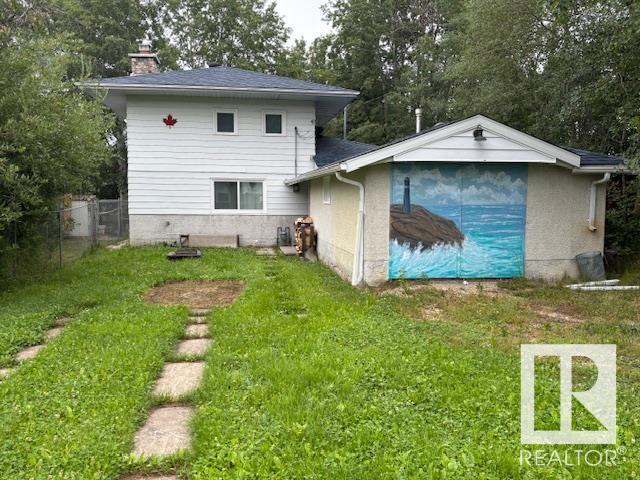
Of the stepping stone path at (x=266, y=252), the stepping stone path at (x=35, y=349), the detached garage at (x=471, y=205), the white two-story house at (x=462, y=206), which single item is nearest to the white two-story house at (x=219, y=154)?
the stepping stone path at (x=266, y=252)

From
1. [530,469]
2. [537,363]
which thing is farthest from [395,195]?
[530,469]

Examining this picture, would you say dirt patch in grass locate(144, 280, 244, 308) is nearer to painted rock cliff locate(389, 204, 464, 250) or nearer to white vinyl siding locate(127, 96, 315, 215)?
painted rock cliff locate(389, 204, 464, 250)

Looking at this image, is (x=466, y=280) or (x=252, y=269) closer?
(x=466, y=280)

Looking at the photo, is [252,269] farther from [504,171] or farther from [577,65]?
[577,65]

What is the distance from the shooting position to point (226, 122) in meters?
13.9

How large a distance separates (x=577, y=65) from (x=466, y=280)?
7089 mm

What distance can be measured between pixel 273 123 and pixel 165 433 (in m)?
11.9

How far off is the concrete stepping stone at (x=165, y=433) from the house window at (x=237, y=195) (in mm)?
10805

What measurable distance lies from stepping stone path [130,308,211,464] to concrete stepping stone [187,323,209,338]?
0.31 metres

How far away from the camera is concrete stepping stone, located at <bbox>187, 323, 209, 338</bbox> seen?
5.56 metres

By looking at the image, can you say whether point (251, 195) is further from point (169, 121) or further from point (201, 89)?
point (201, 89)

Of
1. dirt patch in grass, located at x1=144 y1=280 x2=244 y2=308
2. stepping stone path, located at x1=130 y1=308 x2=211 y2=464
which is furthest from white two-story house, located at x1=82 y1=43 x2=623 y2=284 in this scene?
stepping stone path, located at x1=130 y1=308 x2=211 y2=464

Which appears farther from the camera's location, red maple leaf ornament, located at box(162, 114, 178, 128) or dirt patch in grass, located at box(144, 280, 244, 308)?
red maple leaf ornament, located at box(162, 114, 178, 128)

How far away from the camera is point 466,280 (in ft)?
27.7
